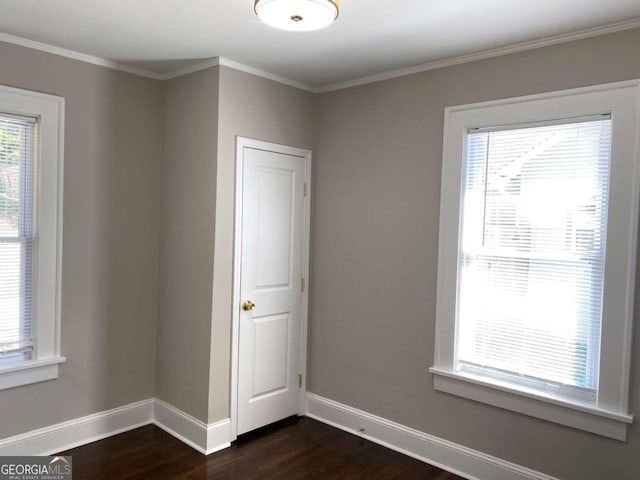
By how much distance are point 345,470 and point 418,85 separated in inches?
99.9

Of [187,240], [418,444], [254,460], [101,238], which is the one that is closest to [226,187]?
[187,240]

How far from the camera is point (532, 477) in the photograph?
2.66 meters

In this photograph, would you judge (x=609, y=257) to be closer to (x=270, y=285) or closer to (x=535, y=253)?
(x=535, y=253)

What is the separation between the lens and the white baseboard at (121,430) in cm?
294

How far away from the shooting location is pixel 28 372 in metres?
2.92

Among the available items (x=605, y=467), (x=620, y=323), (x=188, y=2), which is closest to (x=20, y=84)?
(x=188, y=2)

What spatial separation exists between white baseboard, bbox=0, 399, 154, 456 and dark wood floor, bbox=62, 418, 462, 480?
7cm

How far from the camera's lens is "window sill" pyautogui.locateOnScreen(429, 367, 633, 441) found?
2406 millimetres

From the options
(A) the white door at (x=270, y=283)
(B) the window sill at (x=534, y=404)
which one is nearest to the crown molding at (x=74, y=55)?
(A) the white door at (x=270, y=283)

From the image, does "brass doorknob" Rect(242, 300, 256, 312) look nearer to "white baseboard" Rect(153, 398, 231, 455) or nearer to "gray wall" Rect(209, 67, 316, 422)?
"gray wall" Rect(209, 67, 316, 422)

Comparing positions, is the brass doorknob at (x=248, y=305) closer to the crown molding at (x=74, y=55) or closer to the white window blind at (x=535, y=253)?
the white window blind at (x=535, y=253)

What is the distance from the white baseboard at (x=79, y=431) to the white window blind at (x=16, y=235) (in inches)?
19.9

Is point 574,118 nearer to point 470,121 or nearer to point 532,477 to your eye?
point 470,121

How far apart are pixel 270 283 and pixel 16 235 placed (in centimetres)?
165
